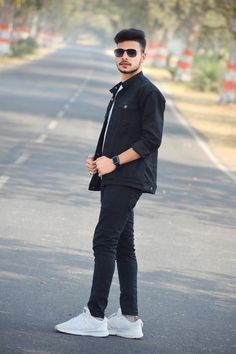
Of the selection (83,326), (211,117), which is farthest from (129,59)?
(211,117)

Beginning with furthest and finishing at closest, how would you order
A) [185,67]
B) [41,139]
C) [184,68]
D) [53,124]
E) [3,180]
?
[185,67] → [184,68] → [53,124] → [41,139] → [3,180]

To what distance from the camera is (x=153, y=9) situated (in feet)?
277

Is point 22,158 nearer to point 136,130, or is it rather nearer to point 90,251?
point 90,251

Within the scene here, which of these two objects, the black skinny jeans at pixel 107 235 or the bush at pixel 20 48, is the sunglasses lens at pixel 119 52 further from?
the bush at pixel 20 48

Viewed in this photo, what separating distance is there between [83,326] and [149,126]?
1288 millimetres

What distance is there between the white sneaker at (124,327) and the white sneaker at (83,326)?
17 centimetres

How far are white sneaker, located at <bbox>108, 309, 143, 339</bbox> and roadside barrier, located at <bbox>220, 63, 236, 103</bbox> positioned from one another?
121ft

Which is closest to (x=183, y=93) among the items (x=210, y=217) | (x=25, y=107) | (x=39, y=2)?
A: (x=39, y=2)

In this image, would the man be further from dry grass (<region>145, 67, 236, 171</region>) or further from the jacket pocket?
dry grass (<region>145, 67, 236, 171</region>)

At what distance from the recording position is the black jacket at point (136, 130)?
677 centimetres

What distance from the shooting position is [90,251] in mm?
10203

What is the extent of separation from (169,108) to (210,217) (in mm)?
26881

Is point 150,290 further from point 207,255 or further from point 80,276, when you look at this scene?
point 207,255

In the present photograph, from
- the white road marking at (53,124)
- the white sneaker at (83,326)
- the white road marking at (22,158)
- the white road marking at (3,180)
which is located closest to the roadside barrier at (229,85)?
the white road marking at (53,124)
